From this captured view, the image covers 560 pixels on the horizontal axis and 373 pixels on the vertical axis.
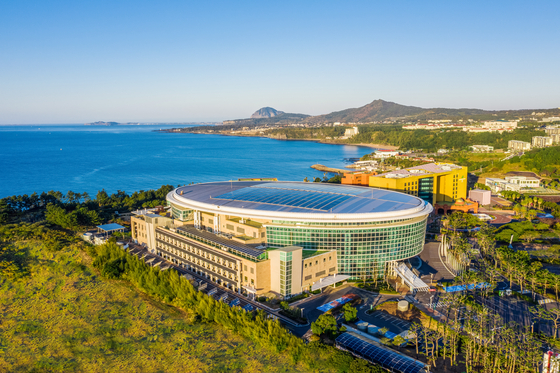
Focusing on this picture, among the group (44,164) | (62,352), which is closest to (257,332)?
(62,352)

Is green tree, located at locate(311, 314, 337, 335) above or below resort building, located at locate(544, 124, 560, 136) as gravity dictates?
below

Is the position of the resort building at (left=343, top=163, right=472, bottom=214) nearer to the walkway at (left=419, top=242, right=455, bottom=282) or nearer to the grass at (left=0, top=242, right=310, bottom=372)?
the walkway at (left=419, top=242, right=455, bottom=282)

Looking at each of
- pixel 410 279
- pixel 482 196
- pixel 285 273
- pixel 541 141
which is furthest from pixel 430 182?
pixel 541 141

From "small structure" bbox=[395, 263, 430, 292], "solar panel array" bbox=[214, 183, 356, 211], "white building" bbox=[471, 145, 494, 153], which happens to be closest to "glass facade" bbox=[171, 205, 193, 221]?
"solar panel array" bbox=[214, 183, 356, 211]

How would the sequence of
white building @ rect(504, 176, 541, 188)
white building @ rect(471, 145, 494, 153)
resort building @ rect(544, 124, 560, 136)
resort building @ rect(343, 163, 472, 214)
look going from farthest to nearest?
1. resort building @ rect(544, 124, 560, 136)
2. white building @ rect(471, 145, 494, 153)
3. white building @ rect(504, 176, 541, 188)
4. resort building @ rect(343, 163, 472, 214)

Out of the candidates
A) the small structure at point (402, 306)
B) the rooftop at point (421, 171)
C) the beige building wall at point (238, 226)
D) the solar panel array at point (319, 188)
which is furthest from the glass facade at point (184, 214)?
the rooftop at point (421, 171)

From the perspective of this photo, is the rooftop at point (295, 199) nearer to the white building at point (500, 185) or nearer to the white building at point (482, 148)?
the white building at point (500, 185)

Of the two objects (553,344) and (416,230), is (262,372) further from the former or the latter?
(416,230)
